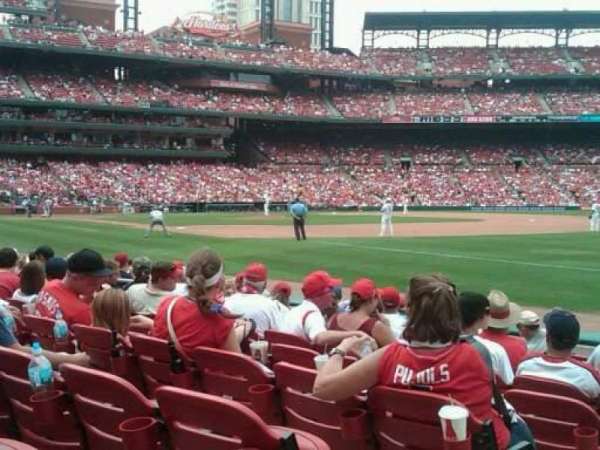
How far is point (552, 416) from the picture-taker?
13.5 feet

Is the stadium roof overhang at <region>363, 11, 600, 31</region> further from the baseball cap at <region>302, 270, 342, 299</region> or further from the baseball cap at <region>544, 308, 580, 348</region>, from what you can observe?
the baseball cap at <region>544, 308, 580, 348</region>

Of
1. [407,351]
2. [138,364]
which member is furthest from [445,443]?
[138,364]

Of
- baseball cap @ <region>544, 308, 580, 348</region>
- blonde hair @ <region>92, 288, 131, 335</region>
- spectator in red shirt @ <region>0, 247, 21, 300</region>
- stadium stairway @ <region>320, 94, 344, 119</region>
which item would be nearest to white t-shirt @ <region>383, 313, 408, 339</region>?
baseball cap @ <region>544, 308, 580, 348</region>

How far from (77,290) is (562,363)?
3.98m

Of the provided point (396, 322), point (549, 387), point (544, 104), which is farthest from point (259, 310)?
point (544, 104)

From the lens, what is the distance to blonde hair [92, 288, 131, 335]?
5312 millimetres

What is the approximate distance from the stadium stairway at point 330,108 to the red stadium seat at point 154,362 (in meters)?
65.7

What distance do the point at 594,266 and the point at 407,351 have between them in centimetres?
1916

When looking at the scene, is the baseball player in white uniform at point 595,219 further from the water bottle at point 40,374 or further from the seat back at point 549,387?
the water bottle at point 40,374

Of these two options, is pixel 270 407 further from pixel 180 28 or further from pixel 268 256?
pixel 180 28

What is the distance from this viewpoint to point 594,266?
21.0 meters

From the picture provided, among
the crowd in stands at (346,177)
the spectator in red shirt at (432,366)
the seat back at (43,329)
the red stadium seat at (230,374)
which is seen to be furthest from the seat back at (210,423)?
the crowd in stands at (346,177)

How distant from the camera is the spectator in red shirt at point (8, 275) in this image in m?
8.90

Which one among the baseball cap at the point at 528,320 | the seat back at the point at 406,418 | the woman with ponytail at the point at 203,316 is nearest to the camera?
the seat back at the point at 406,418
